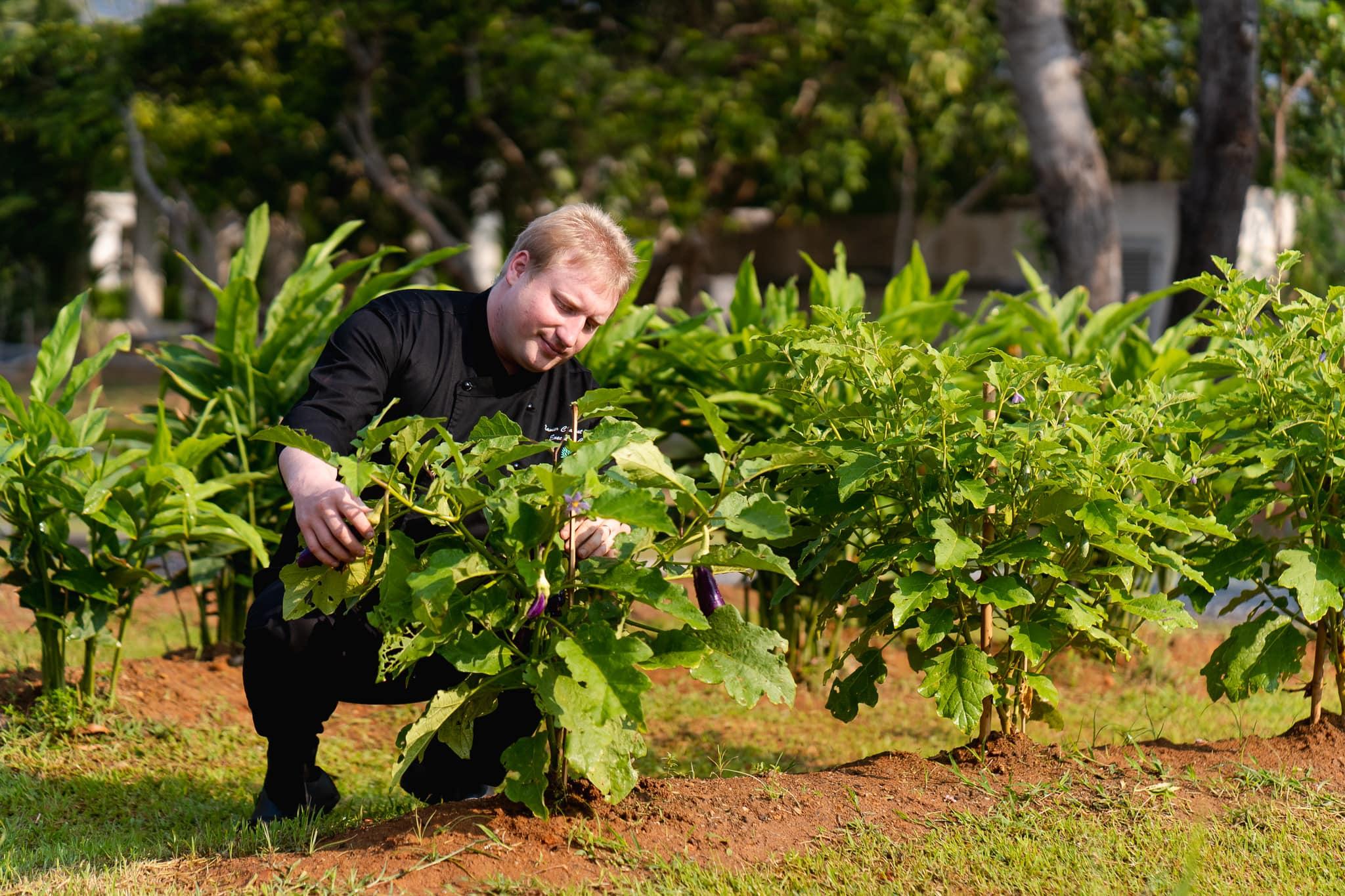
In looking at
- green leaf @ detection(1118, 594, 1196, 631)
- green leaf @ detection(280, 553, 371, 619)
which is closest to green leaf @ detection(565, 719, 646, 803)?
green leaf @ detection(280, 553, 371, 619)

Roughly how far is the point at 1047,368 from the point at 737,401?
5.98 ft

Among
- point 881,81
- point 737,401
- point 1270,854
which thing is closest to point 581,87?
point 881,81

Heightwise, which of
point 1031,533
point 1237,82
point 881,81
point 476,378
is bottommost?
point 1031,533

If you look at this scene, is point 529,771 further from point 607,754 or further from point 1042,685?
point 1042,685

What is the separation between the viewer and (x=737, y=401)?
14.9ft

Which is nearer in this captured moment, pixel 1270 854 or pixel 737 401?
pixel 1270 854

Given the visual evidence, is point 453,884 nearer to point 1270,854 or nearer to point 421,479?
point 421,479

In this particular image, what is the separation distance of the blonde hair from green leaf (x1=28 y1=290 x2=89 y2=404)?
160 centimetres

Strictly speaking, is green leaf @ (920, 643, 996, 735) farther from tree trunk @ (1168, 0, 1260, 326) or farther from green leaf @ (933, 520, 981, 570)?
tree trunk @ (1168, 0, 1260, 326)

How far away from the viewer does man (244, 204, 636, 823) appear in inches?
118

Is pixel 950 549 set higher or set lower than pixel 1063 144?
lower

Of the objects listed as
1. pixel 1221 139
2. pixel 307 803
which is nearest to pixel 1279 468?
pixel 307 803

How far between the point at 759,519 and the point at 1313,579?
4.64 ft

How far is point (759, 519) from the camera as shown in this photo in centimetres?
233
